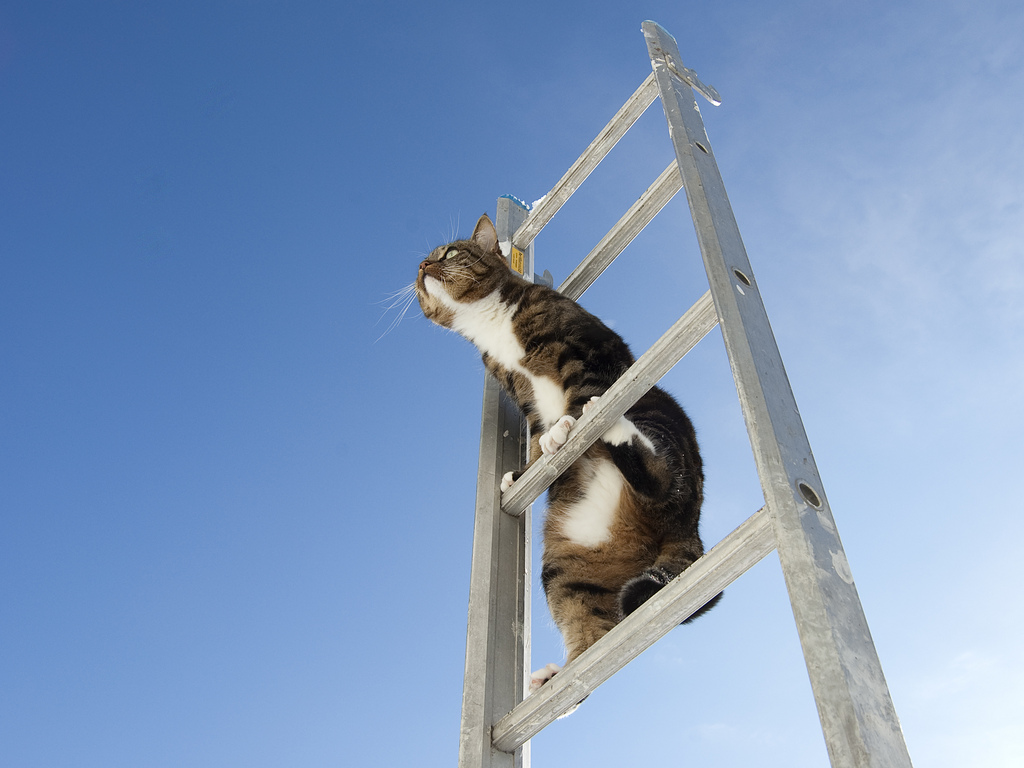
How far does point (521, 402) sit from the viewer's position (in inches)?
117

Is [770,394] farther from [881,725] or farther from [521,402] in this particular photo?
[521,402]

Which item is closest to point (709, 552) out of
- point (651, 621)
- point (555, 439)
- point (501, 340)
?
point (651, 621)

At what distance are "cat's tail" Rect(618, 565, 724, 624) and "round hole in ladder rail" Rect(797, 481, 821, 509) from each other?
0.92 meters

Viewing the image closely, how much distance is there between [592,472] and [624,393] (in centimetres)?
81

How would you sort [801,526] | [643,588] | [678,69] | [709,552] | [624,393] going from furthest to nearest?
1. [678,69]
2. [643,588]
3. [624,393]
4. [709,552]
5. [801,526]

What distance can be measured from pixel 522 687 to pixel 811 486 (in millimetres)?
983

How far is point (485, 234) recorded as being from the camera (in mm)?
3701

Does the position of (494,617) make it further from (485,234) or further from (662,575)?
(485,234)

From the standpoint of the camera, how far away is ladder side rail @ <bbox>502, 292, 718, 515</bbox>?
6.13 feet

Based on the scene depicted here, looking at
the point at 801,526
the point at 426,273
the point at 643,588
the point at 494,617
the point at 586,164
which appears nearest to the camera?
the point at 801,526

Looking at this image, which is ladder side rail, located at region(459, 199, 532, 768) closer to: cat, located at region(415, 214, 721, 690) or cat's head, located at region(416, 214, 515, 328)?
cat, located at region(415, 214, 721, 690)

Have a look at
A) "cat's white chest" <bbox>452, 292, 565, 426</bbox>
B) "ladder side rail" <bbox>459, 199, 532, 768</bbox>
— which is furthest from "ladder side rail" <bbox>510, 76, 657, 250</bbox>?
"ladder side rail" <bbox>459, 199, 532, 768</bbox>

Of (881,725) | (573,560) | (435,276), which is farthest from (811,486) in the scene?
(435,276)

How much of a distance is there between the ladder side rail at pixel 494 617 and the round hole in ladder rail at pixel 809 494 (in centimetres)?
94
